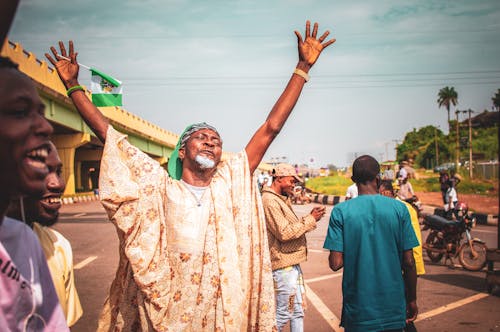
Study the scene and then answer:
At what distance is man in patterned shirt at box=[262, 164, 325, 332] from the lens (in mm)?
4215

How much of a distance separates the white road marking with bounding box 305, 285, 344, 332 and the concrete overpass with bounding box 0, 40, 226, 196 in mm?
10261

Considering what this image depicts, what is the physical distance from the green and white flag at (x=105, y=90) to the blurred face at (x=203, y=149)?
2.16 meters

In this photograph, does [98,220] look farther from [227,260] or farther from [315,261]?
[227,260]

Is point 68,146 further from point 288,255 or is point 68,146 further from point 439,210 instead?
point 288,255

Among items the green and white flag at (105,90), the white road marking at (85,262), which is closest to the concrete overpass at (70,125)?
the white road marking at (85,262)

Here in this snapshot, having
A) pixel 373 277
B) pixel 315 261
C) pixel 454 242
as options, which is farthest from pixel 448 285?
pixel 373 277

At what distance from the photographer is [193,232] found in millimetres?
2850

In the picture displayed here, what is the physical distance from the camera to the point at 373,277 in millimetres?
3188

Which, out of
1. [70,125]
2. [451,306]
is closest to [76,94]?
[451,306]

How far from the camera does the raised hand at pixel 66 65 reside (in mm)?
3186

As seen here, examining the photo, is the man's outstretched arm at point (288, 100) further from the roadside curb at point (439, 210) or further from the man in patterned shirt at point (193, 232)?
the roadside curb at point (439, 210)

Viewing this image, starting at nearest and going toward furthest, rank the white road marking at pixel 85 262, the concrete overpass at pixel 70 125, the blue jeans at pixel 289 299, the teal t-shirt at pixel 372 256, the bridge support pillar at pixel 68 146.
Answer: the teal t-shirt at pixel 372 256 → the blue jeans at pixel 289 299 → the white road marking at pixel 85 262 → the concrete overpass at pixel 70 125 → the bridge support pillar at pixel 68 146

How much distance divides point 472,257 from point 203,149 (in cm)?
715

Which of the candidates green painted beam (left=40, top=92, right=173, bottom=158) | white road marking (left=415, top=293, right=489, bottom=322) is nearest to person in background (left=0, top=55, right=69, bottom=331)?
white road marking (left=415, top=293, right=489, bottom=322)
